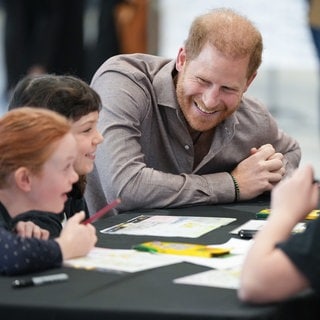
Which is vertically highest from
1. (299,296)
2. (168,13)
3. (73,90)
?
(73,90)

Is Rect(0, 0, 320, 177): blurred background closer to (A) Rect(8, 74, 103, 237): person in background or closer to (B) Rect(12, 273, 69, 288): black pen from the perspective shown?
(A) Rect(8, 74, 103, 237): person in background

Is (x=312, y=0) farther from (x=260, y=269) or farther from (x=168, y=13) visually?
(x=260, y=269)

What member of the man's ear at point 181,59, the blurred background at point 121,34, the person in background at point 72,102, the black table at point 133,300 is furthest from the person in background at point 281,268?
the blurred background at point 121,34

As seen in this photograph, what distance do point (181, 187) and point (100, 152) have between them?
289 millimetres

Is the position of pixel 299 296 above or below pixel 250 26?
below

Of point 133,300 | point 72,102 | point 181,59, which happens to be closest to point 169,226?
point 72,102

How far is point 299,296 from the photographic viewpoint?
2.45 metres

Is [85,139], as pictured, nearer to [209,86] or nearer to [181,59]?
[209,86]

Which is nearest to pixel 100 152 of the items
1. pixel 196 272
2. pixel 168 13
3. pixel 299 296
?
pixel 196 272

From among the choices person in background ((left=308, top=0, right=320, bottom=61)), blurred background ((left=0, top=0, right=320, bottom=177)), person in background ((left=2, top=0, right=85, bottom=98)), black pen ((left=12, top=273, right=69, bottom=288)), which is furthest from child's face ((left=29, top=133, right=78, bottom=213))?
person in background ((left=2, top=0, right=85, bottom=98))

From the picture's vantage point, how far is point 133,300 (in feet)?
7.93

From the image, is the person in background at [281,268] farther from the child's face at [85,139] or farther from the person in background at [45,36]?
the person in background at [45,36]

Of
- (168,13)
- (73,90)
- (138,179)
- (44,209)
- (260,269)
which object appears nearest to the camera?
(260,269)

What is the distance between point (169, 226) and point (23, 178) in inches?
26.6
